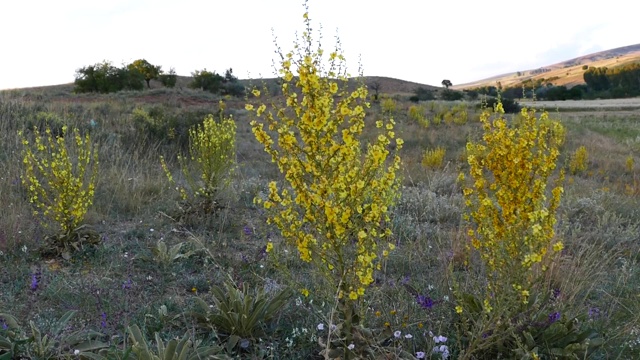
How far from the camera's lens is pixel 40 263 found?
3900 mm

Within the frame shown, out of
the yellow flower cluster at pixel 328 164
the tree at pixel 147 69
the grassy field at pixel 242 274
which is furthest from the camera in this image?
the tree at pixel 147 69

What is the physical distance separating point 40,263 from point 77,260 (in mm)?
266

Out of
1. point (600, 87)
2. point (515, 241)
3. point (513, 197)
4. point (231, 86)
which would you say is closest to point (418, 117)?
point (513, 197)

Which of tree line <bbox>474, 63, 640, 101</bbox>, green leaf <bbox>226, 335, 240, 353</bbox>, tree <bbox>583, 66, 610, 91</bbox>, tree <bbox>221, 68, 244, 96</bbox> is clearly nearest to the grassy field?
green leaf <bbox>226, 335, 240, 353</bbox>

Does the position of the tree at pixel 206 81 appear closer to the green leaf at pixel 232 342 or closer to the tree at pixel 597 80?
the green leaf at pixel 232 342

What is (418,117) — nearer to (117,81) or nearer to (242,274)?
(242,274)

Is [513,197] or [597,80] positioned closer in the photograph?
[513,197]

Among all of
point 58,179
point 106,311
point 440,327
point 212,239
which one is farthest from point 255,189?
point 440,327

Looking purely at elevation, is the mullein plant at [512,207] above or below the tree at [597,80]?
below

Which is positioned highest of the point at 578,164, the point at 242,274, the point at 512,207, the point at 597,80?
the point at 597,80

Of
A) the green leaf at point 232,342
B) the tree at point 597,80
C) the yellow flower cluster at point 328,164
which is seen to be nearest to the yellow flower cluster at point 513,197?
the yellow flower cluster at point 328,164

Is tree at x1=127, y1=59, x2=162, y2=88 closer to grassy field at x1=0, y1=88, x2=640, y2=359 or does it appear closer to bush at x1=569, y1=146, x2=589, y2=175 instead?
grassy field at x1=0, y1=88, x2=640, y2=359

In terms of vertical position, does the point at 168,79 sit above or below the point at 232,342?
above

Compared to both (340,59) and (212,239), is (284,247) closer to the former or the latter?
(212,239)
